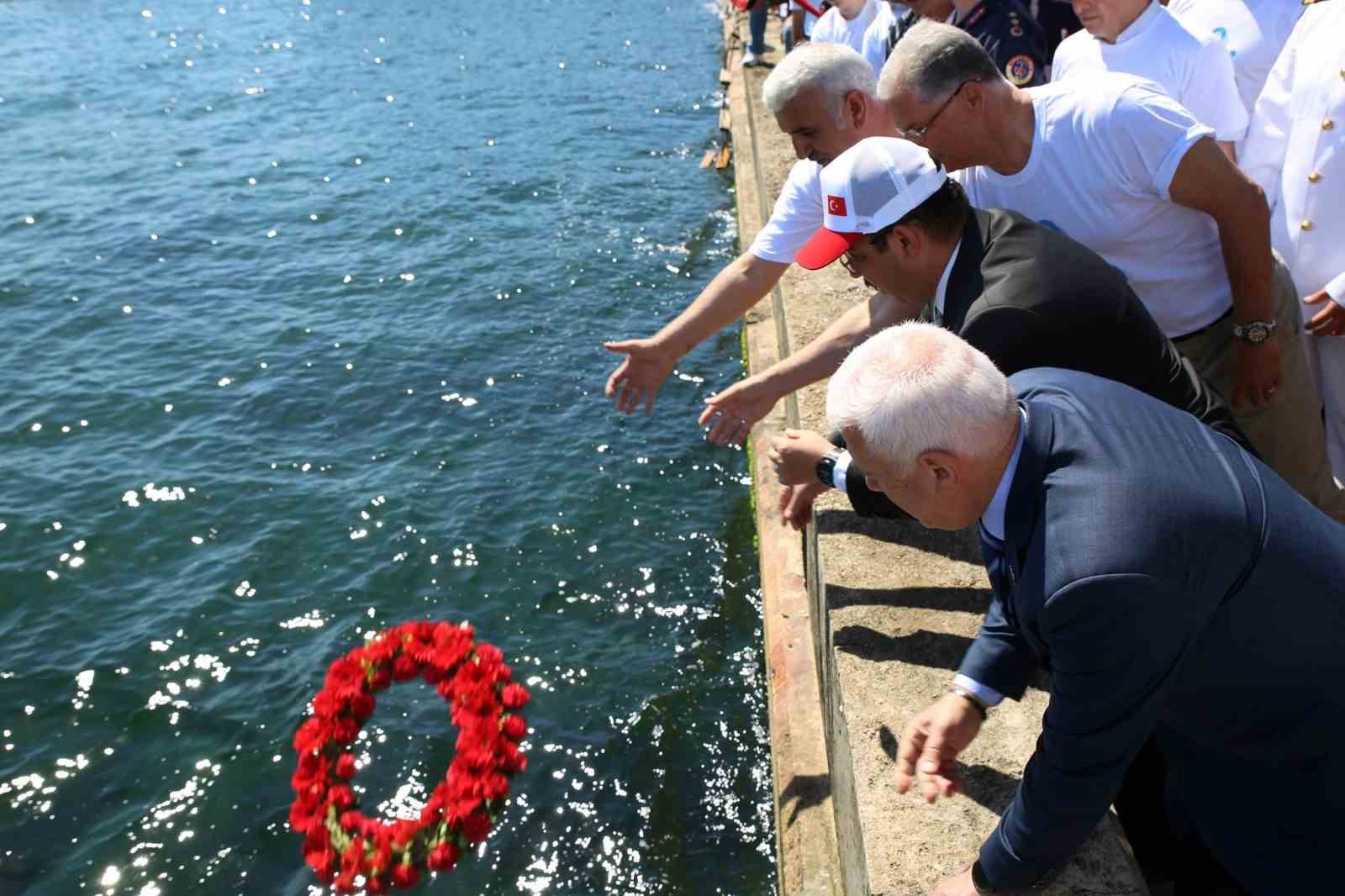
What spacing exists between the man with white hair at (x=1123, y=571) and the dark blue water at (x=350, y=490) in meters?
3.71

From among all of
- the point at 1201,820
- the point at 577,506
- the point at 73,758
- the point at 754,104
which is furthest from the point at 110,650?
the point at 754,104

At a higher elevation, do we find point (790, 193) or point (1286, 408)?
point (790, 193)

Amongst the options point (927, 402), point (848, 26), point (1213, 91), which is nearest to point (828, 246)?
point (927, 402)

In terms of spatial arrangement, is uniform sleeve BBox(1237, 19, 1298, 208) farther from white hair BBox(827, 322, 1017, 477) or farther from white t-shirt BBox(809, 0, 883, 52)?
white t-shirt BBox(809, 0, 883, 52)

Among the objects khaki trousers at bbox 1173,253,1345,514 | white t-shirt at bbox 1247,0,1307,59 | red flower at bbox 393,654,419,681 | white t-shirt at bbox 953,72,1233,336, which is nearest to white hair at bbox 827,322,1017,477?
white t-shirt at bbox 953,72,1233,336

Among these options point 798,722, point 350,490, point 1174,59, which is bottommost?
point 350,490

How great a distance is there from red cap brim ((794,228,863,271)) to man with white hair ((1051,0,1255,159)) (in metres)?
1.84

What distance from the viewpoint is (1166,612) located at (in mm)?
2432

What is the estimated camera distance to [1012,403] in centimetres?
266

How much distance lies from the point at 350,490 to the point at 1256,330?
759 cm

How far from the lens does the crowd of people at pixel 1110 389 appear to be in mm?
2535

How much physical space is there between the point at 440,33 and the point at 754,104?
1353cm

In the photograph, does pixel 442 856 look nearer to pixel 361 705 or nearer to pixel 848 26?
pixel 361 705

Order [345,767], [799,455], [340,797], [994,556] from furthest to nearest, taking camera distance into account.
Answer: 1. [345,767]
2. [340,797]
3. [799,455]
4. [994,556]
